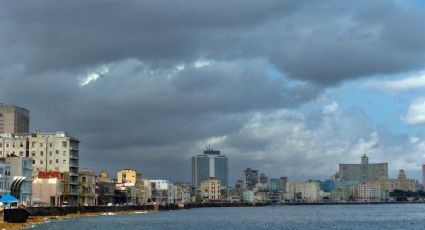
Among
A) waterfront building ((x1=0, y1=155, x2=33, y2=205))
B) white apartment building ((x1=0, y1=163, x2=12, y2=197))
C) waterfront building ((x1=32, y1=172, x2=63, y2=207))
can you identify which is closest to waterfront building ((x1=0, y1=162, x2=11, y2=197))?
white apartment building ((x1=0, y1=163, x2=12, y2=197))

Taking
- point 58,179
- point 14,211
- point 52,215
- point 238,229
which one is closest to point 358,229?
point 238,229

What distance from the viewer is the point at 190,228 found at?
132500mm

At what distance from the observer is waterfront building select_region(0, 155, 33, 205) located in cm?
16275

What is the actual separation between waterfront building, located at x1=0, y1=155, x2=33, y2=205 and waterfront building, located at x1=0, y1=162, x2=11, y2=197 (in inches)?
115

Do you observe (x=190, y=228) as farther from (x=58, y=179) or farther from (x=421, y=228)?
(x=58, y=179)

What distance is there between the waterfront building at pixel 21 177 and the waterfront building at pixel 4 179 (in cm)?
293

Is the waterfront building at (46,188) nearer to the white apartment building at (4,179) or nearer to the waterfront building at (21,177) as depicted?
the waterfront building at (21,177)

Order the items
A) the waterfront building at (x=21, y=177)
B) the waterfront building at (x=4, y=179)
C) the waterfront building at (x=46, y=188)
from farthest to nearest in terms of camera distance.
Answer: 1. the waterfront building at (x=46, y=188)
2. the waterfront building at (x=21, y=177)
3. the waterfront building at (x=4, y=179)

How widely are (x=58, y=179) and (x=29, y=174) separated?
23.6m

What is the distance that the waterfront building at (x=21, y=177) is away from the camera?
16275 centimetres

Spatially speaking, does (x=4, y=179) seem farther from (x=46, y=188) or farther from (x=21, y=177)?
(x=46, y=188)

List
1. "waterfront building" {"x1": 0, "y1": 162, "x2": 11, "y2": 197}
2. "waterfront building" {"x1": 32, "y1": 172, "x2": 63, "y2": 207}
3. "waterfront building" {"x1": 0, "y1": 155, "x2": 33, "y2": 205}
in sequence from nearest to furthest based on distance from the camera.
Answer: "waterfront building" {"x1": 0, "y1": 162, "x2": 11, "y2": 197} → "waterfront building" {"x1": 0, "y1": 155, "x2": 33, "y2": 205} → "waterfront building" {"x1": 32, "y1": 172, "x2": 63, "y2": 207}

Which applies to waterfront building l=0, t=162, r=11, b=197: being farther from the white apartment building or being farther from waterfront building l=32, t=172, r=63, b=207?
waterfront building l=32, t=172, r=63, b=207

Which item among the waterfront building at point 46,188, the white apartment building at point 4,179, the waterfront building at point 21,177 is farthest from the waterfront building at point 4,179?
the waterfront building at point 46,188
